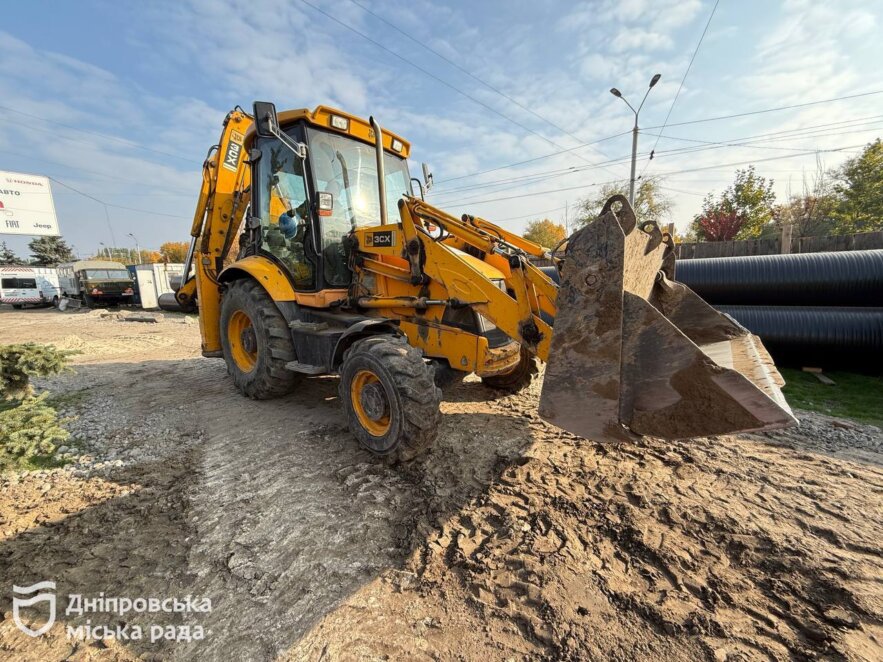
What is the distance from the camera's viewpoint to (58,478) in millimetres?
3164

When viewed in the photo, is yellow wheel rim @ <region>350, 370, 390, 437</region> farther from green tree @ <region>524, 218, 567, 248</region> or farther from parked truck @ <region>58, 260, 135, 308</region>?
green tree @ <region>524, 218, 567, 248</region>

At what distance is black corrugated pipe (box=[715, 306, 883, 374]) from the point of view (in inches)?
211

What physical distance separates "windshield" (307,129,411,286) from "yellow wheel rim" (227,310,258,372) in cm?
156

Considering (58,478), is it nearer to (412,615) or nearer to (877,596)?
(412,615)

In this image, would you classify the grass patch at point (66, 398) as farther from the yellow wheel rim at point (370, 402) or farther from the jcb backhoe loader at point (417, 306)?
the yellow wheel rim at point (370, 402)

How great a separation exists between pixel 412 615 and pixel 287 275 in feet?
12.0

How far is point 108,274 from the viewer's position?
20.3 meters

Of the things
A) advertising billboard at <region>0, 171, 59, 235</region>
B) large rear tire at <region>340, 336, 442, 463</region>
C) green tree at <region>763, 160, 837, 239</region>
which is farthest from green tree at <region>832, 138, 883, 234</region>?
advertising billboard at <region>0, 171, 59, 235</region>

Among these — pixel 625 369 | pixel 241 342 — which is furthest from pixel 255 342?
pixel 625 369

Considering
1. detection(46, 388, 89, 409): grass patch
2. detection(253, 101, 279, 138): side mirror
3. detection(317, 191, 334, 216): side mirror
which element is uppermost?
detection(253, 101, 279, 138): side mirror

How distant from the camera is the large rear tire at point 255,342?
4.37 metres

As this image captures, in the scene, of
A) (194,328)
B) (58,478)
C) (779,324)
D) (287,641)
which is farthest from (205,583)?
(194,328)

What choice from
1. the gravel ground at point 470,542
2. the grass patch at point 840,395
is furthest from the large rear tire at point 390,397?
the grass patch at point 840,395

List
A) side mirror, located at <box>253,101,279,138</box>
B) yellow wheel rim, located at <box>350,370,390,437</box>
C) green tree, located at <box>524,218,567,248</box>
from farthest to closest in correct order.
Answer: green tree, located at <box>524,218,567,248</box>
side mirror, located at <box>253,101,279,138</box>
yellow wheel rim, located at <box>350,370,390,437</box>
